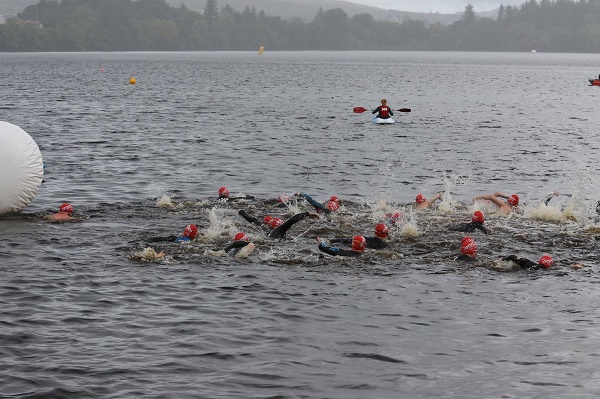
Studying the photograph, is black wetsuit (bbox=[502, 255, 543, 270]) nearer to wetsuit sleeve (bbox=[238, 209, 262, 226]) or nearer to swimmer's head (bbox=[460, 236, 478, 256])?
swimmer's head (bbox=[460, 236, 478, 256])

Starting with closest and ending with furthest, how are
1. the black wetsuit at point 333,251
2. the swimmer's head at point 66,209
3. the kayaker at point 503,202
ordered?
the black wetsuit at point 333,251 → the swimmer's head at point 66,209 → the kayaker at point 503,202

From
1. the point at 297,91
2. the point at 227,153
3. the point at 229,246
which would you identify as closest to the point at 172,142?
the point at 227,153

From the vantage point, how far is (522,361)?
50.2 ft

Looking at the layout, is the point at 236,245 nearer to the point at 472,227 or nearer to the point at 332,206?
the point at 332,206

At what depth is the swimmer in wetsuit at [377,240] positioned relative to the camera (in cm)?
2233

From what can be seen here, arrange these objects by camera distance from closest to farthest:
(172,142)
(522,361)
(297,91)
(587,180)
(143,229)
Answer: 1. (522,361)
2. (143,229)
3. (587,180)
4. (172,142)
5. (297,91)

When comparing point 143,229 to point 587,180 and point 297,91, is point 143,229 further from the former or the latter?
point 297,91

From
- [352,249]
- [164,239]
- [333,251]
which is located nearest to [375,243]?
[352,249]

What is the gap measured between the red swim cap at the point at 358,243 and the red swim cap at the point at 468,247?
238 centimetres

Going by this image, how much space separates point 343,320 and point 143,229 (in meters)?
8.99

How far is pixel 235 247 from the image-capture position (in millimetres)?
21719

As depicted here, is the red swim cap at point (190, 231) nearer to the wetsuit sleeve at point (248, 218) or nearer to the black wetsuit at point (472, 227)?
the wetsuit sleeve at point (248, 218)

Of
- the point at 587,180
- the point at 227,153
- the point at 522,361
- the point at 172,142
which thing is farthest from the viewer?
the point at 172,142

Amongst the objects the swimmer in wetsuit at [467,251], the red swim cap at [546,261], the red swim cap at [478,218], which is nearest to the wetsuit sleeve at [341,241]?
the swimmer in wetsuit at [467,251]
